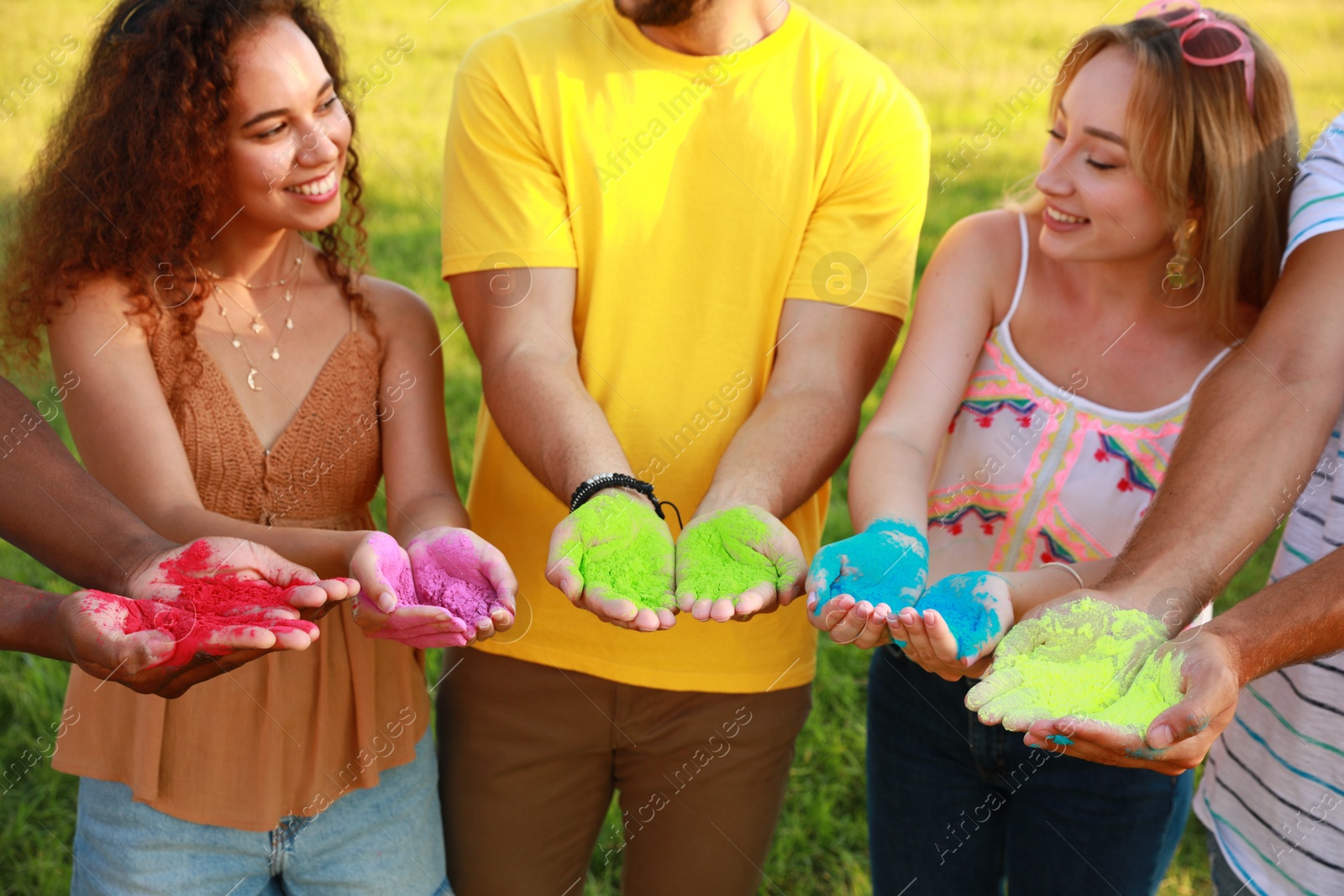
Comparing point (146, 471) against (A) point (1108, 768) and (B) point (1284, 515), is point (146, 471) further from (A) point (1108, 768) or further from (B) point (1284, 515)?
(B) point (1284, 515)

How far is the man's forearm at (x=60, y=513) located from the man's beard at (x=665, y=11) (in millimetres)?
1271

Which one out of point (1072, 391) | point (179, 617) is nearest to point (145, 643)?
point (179, 617)

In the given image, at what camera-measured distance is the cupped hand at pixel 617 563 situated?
1.88m

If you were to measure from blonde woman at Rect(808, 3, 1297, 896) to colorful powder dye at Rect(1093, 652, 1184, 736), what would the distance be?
255 mm

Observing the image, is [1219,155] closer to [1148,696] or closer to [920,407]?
[920,407]

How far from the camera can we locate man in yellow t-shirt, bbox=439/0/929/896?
212cm

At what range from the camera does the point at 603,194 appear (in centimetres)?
211

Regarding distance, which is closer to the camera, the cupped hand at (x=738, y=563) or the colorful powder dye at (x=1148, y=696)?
the colorful powder dye at (x=1148, y=696)

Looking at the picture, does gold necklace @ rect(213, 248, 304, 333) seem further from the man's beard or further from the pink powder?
the man's beard

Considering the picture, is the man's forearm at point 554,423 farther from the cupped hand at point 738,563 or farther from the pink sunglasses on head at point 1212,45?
the pink sunglasses on head at point 1212,45

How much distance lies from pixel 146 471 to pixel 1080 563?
65.1 inches

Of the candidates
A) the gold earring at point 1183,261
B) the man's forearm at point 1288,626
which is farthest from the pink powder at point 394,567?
the gold earring at point 1183,261

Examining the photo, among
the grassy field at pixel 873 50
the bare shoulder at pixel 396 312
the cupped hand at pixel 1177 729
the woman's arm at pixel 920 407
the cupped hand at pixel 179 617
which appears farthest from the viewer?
the grassy field at pixel 873 50

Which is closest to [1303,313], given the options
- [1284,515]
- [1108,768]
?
[1284,515]
